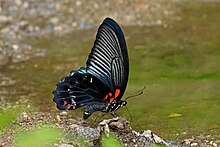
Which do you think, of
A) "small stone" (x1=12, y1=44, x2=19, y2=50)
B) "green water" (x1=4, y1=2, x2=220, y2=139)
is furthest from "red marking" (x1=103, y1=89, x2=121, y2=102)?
"small stone" (x1=12, y1=44, x2=19, y2=50)

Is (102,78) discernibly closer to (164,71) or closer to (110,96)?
(110,96)

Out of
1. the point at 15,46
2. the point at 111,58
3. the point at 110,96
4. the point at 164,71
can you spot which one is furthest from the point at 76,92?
the point at 15,46

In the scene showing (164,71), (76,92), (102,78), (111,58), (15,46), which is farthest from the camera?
(15,46)

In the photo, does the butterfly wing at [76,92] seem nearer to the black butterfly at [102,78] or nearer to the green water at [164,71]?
the black butterfly at [102,78]

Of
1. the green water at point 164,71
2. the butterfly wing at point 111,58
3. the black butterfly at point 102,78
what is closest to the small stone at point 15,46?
the green water at point 164,71

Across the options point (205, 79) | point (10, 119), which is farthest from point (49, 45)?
point (10, 119)

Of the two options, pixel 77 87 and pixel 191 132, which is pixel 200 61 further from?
pixel 77 87

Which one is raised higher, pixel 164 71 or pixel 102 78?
pixel 164 71

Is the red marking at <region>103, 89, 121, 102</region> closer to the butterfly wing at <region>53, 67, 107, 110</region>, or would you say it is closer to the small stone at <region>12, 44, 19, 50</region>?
the butterfly wing at <region>53, 67, 107, 110</region>
